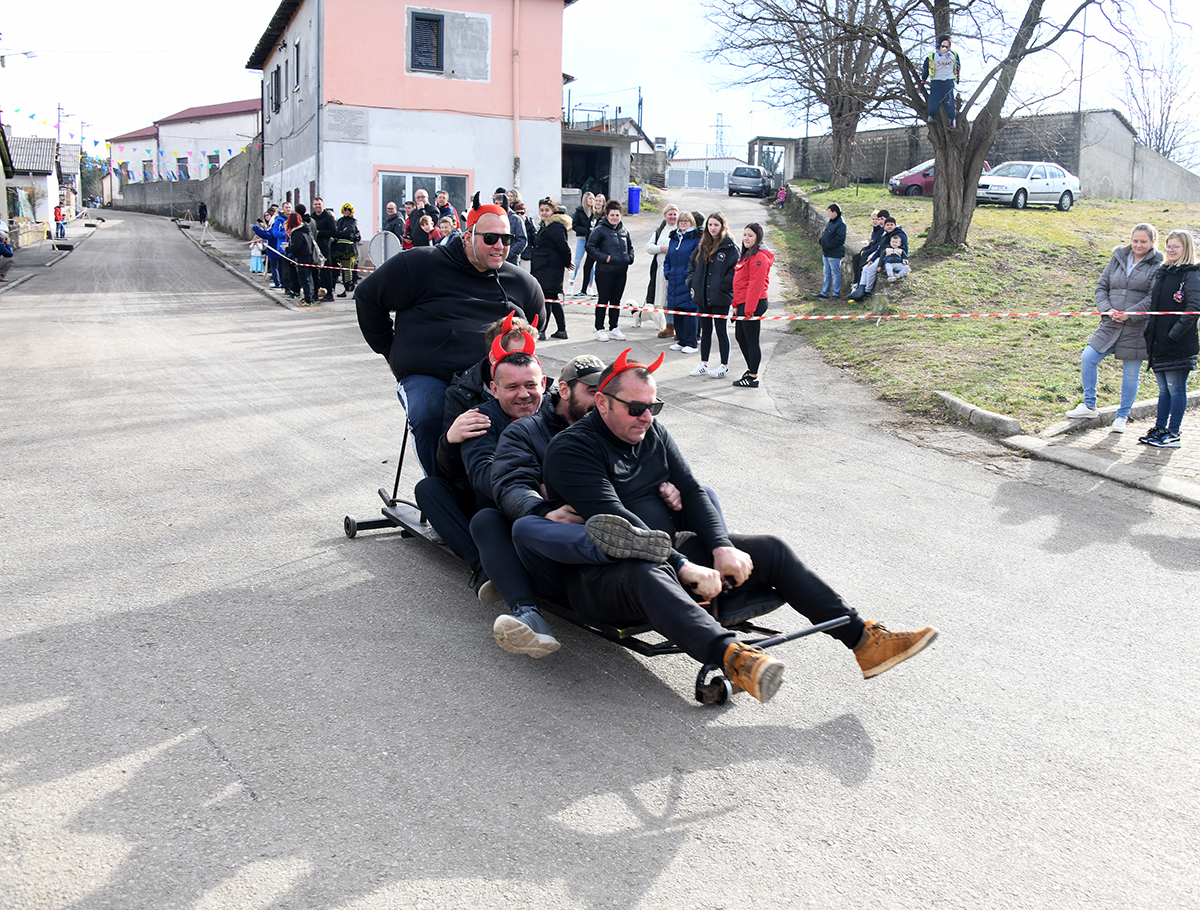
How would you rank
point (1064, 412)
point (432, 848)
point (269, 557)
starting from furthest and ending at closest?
point (1064, 412) < point (269, 557) < point (432, 848)

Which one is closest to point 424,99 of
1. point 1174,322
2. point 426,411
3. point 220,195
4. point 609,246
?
point 609,246

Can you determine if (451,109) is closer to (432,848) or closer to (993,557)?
(993,557)

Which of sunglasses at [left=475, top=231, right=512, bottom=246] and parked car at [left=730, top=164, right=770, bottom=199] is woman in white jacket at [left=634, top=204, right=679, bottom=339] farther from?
parked car at [left=730, top=164, right=770, bottom=199]

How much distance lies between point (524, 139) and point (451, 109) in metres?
2.15

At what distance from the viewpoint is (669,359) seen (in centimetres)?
1320

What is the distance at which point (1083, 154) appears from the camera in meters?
37.5

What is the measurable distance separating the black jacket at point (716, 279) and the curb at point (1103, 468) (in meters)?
3.86

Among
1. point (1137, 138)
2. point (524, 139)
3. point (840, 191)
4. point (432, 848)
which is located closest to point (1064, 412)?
point (432, 848)

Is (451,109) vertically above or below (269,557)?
above

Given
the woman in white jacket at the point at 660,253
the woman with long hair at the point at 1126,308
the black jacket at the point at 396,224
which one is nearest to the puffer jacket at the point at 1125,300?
the woman with long hair at the point at 1126,308

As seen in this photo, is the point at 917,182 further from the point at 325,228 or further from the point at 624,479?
the point at 624,479

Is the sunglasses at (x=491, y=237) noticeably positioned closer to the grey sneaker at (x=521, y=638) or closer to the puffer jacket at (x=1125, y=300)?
the grey sneaker at (x=521, y=638)

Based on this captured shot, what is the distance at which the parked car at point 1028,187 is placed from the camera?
29406 mm

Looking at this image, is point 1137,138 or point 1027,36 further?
point 1137,138
